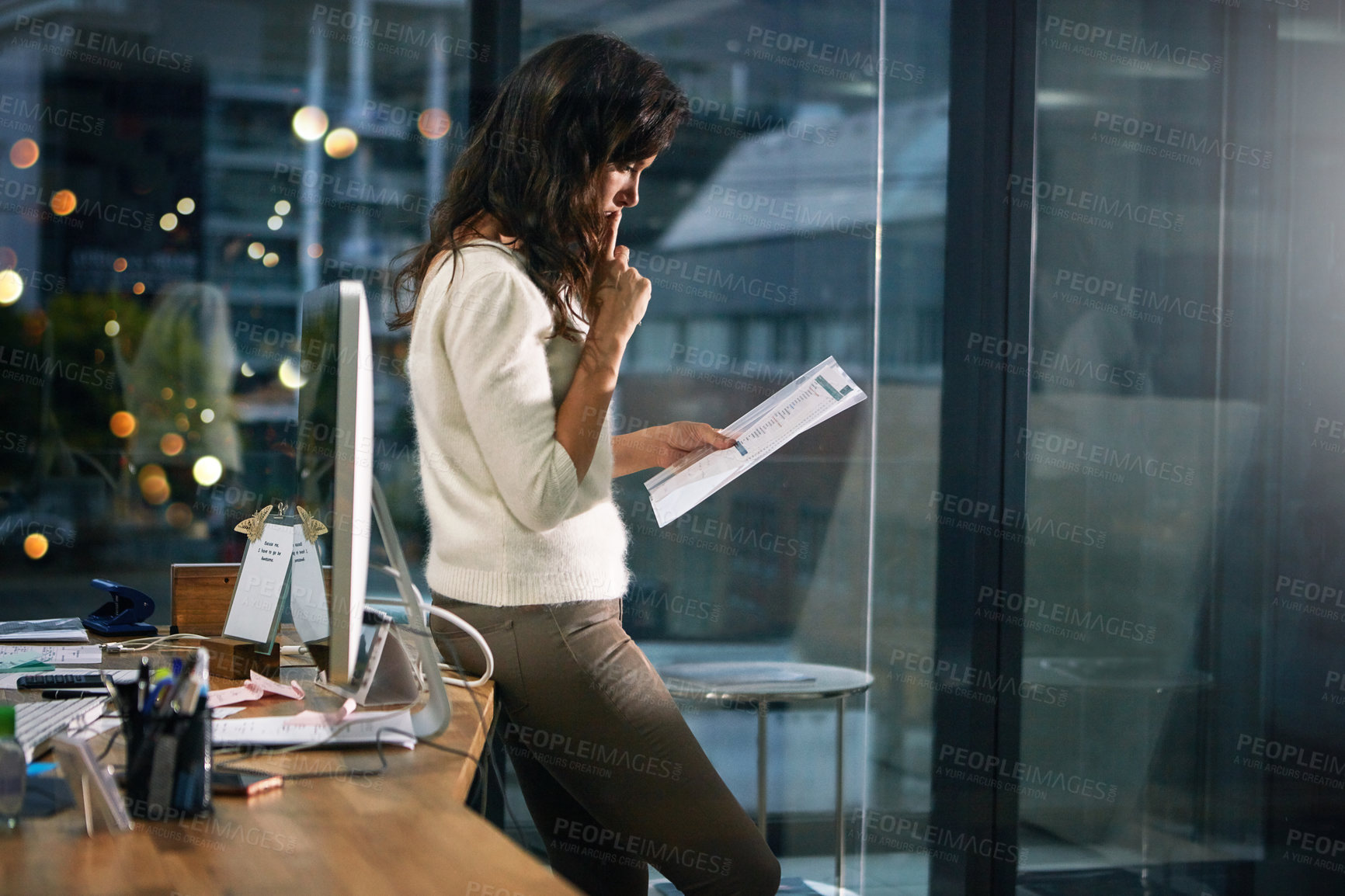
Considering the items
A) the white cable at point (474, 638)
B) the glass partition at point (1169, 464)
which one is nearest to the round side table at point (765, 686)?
the glass partition at point (1169, 464)

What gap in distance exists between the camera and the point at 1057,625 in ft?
8.92

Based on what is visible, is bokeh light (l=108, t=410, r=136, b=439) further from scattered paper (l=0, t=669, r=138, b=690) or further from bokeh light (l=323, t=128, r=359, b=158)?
scattered paper (l=0, t=669, r=138, b=690)

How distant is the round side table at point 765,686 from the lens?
7.87 feet

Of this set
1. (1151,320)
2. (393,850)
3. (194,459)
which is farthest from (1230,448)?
(194,459)

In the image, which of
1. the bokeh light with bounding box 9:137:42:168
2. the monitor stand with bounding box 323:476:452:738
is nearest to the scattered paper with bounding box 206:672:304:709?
the monitor stand with bounding box 323:476:452:738

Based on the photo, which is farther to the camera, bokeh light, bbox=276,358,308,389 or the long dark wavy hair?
bokeh light, bbox=276,358,308,389

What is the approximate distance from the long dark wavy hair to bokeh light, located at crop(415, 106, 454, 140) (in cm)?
128

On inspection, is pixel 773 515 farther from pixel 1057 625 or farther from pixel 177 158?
pixel 177 158

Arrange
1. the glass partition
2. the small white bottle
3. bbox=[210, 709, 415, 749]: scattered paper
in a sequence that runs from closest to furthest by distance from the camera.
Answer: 1. the small white bottle
2. bbox=[210, 709, 415, 749]: scattered paper
3. the glass partition

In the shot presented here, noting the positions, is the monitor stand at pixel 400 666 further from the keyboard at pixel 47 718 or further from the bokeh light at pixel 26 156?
the bokeh light at pixel 26 156

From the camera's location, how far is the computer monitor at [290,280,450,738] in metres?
1.18

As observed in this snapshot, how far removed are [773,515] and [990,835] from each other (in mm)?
917

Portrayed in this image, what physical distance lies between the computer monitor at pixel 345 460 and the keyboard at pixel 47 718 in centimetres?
33

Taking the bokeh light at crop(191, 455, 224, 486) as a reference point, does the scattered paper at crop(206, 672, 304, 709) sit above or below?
below
